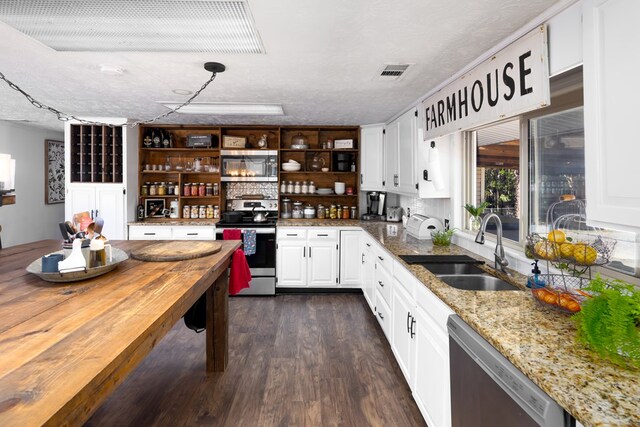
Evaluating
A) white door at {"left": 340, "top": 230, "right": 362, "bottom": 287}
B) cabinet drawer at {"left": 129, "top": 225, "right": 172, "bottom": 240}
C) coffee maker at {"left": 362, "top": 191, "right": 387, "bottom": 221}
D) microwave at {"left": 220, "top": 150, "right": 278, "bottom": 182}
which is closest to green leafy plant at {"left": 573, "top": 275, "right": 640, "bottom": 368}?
white door at {"left": 340, "top": 230, "right": 362, "bottom": 287}

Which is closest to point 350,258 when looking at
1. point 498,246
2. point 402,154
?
point 402,154

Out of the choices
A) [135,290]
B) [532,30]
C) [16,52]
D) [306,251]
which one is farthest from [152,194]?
[532,30]

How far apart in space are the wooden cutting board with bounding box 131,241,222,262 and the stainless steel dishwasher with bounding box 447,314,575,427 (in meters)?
1.62

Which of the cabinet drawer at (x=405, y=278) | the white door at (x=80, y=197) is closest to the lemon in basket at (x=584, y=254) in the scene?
the cabinet drawer at (x=405, y=278)

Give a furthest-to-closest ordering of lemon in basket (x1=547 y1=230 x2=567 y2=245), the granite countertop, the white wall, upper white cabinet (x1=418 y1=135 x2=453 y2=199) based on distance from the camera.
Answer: the white wall, upper white cabinet (x1=418 y1=135 x2=453 y2=199), lemon in basket (x1=547 y1=230 x2=567 y2=245), the granite countertop

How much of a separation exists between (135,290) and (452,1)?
2.04 m

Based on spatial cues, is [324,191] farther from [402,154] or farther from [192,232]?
[192,232]

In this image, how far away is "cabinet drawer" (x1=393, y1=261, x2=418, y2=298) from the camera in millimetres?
2219

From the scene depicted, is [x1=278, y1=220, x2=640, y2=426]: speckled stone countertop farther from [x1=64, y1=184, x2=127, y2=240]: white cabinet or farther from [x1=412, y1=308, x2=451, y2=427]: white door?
[x1=64, y1=184, x2=127, y2=240]: white cabinet

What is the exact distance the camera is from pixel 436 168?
322cm

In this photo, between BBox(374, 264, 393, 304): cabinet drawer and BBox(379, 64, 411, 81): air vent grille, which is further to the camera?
BBox(374, 264, 393, 304): cabinet drawer

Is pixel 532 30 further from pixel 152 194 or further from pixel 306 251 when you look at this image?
pixel 152 194

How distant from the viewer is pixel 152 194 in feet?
16.5

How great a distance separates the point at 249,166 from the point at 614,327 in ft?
15.0
